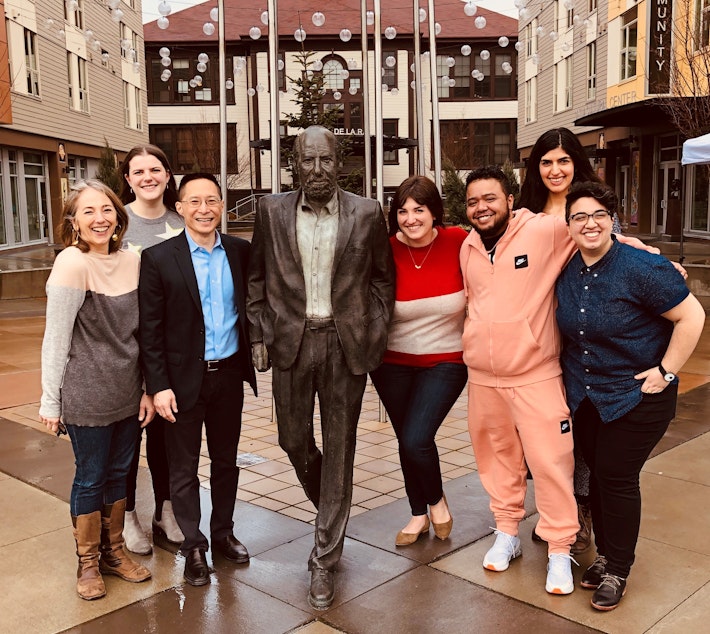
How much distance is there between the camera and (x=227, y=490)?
3.91 m

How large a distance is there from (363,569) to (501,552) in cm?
64

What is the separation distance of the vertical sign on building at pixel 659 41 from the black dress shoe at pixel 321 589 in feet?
63.9

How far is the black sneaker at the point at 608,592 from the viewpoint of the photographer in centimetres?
337

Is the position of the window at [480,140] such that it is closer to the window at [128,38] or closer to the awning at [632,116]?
the window at [128,38]

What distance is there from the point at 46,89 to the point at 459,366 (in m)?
25.5

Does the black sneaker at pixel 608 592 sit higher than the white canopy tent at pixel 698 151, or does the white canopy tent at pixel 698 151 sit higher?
the white canopy tent at pixel 698 151

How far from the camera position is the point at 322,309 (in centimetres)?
354

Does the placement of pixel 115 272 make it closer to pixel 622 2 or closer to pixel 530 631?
pixel 530 631

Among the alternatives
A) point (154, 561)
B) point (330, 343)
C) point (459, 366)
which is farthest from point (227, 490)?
point (459, 366)

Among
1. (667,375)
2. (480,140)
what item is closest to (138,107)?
(480,140)

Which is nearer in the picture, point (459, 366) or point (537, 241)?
→ point (537, 241)

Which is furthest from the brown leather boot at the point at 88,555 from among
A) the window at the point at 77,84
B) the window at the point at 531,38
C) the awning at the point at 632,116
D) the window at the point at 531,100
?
the window at the point at 531,100

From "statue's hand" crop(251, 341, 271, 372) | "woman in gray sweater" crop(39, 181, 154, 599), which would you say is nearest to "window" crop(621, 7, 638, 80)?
"statue's hand" crop(251, 341, 271, 372)

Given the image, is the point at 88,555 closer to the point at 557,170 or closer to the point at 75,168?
the point at 557,170
